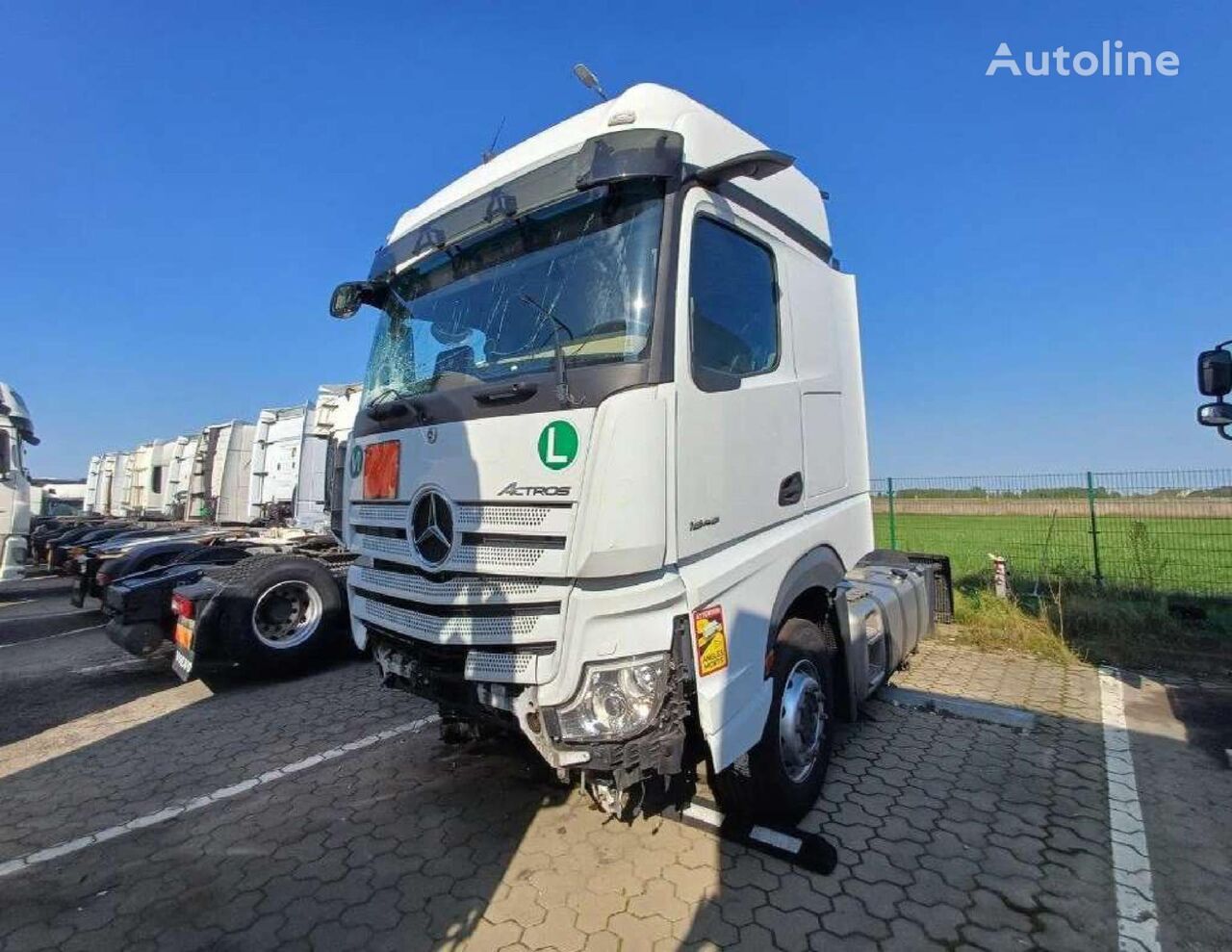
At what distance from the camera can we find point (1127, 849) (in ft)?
9.70

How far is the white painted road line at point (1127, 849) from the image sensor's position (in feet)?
7.89

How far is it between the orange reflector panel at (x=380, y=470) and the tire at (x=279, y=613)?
11.2 feet

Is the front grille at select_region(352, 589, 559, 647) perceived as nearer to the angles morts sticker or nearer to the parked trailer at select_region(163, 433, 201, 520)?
the angles morts sticker

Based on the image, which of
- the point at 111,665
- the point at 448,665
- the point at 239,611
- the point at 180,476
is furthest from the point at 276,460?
the point at 448,665

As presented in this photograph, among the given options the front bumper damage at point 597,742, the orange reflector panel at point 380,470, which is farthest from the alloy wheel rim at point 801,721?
the orange reflector panel at point 380,470

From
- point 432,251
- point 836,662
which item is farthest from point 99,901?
point 836,662

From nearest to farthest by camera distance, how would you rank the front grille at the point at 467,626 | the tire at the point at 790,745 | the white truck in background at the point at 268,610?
the front grille at the point at 467,626 < the tire at the point at 790,745 < the white truck in background at the point at 268,610

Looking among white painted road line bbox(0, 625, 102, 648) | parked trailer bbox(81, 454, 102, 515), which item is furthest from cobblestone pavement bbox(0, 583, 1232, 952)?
parked trailer bbox(81, 454, 102, 515)

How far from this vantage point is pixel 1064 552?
878 centimetres

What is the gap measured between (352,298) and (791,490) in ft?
9.79

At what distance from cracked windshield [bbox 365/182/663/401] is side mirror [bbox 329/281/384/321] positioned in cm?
42

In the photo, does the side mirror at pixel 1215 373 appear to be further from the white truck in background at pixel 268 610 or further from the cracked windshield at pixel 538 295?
the white truck in background at pixel 268 610

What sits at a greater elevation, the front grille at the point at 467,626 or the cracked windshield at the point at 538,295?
the cracked windshield at the point at 538,295

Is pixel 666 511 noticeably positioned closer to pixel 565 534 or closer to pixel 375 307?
pixel 565 534
